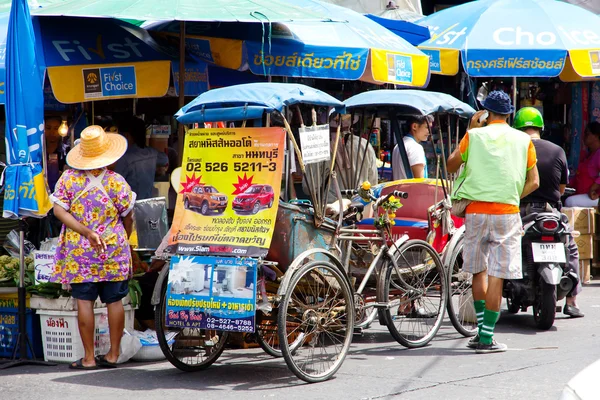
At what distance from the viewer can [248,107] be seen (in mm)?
6344

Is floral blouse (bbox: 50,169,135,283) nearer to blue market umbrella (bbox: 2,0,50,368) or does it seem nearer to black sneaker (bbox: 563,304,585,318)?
blue market umbrella (bbox: 2,0,50,368)

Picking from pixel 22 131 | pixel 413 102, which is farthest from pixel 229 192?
pixel 413 102

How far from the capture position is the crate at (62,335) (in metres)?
6.96

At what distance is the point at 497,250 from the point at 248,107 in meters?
2.24

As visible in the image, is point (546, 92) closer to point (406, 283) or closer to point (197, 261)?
point (406, 283)

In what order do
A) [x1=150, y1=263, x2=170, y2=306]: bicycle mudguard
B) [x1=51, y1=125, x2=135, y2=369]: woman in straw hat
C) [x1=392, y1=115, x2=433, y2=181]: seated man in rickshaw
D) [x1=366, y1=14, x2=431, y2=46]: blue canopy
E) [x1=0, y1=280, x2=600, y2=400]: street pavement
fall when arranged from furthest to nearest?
[x1=366, y1=14, x2=431, y2=46]: blue canopy, [x1=392, y1=115, x2=433, y2=181]: seated man in rickshaw, [x1=51, y1=125, x2=135, y2=369]: woman in straw hat, [x1=150, y1=263, x2=170, y2=306]: bicycle mudguard, [x1=0, y1=280, x2=600, y2=400]: street pavement

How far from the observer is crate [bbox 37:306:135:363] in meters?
6.96

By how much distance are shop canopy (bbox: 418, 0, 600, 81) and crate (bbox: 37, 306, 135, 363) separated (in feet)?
21.8

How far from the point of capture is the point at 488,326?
721cm

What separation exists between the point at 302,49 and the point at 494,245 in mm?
3080

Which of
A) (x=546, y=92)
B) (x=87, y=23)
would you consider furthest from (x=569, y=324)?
(x=546, y=92)

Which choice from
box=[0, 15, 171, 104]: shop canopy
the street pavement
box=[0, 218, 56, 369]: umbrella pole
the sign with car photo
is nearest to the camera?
the street pavement

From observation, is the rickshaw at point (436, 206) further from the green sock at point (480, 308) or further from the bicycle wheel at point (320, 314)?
the bicycle wheel at point (320, 314)

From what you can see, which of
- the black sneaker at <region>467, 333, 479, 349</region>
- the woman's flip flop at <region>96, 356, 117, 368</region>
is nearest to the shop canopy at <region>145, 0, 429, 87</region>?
the black sneaker at <region>467, 333, 479, 349</region>
